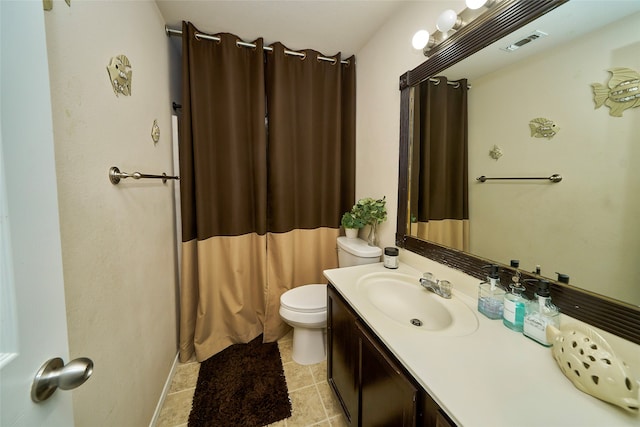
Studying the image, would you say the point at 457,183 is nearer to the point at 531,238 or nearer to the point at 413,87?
the point at 531,238

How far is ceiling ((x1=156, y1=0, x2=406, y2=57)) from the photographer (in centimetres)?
141

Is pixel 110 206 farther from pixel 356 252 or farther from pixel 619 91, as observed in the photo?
pixel 619 91

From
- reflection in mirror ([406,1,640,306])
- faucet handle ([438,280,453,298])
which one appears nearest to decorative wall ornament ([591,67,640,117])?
reflection in mirror ([406,1,640,306])

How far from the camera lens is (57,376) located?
1.33 ft

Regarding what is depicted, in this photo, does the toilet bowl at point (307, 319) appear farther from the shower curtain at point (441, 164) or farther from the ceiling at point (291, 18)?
the ceiling at point (291, 18)

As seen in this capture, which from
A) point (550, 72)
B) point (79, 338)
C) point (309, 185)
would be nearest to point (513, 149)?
point (550, 72)

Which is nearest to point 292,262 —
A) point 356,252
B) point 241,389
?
point 356,252

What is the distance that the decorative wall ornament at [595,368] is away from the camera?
0.52 metres

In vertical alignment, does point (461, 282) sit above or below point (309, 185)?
below

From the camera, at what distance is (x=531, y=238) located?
877 mm

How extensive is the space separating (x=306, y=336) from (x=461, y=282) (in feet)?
3.64

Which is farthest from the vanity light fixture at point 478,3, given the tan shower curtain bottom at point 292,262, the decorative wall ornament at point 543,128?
the tan shower curtain bottom at point 292,262

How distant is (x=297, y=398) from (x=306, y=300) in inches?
22.3

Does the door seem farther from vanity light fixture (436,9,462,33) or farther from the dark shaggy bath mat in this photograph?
vanity light fixture (436,9,462,33)
